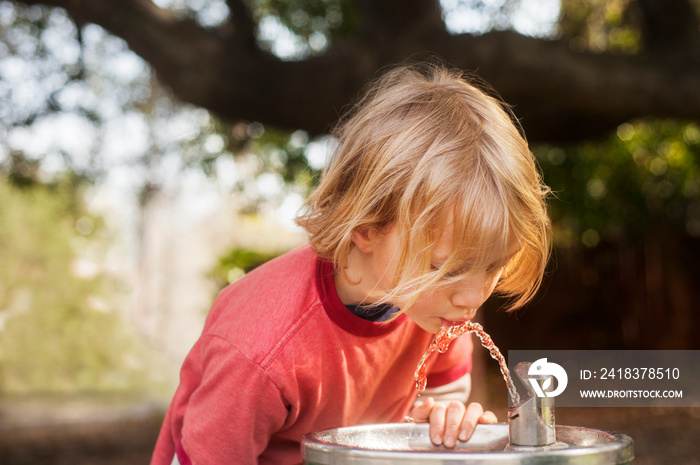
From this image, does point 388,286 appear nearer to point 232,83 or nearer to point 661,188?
point 232,83

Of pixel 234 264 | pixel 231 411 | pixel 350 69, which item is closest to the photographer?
pixel 231 411

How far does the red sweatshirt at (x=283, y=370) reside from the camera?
1.19 m

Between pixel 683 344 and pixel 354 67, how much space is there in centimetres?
486

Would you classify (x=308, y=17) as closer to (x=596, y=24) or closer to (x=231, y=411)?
(x=596, y=24)

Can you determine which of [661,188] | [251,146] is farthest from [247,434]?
[661,188]

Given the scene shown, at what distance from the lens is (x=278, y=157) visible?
20.9 feet

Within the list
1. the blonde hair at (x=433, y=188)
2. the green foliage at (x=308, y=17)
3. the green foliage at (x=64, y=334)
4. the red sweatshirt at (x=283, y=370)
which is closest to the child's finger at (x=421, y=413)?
the red sweatshirt at (x=283, y=370)

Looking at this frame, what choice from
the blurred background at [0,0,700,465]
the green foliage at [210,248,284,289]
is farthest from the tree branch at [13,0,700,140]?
the green foliage at [210,248,284,289]

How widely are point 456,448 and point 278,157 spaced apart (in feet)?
17.4

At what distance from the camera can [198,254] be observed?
53.5 ft

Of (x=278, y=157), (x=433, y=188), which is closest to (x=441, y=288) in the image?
(x=433, y=188)

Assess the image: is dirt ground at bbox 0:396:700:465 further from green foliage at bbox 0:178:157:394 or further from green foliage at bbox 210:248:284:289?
green foliage at bbox 210:248:284:289

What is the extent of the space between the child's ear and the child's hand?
314mm

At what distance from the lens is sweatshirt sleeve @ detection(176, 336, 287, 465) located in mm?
1179
